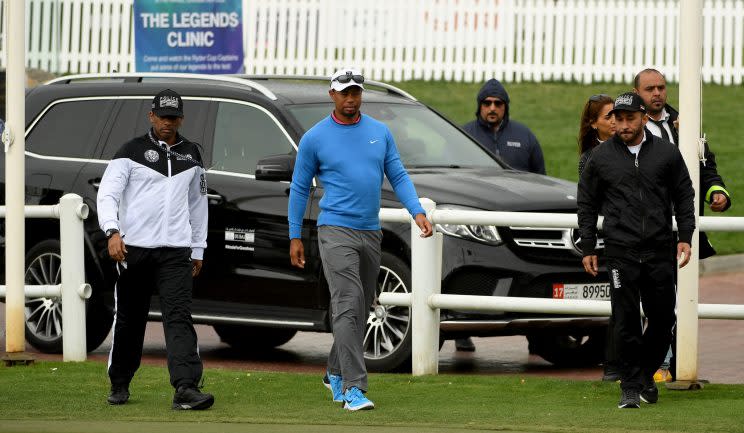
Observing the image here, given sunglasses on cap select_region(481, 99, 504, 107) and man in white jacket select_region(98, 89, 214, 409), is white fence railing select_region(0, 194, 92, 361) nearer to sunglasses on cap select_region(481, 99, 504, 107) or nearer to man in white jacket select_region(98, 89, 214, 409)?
man in white jacket select_region(98, 89, 214, 409)

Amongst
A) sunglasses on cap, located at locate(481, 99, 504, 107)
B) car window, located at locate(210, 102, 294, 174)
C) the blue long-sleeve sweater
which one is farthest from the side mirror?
sunglasses on cap, located at locate(481, 99, 504, 107)

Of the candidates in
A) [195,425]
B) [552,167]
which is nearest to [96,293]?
[195,425]

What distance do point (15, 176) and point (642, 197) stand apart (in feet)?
14.9

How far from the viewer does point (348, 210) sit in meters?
9.78

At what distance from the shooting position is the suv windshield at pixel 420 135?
12836mm

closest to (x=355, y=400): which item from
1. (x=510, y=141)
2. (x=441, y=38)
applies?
(x=510, y=141)

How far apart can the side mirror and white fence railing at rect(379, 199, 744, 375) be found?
0.93m

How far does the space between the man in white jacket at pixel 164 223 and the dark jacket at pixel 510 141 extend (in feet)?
15.7

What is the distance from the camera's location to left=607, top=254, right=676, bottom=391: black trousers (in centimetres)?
966

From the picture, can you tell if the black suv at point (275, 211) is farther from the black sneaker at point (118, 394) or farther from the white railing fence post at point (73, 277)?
the black sneaker at point (118, 394)

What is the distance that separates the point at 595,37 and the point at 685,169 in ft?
67.8

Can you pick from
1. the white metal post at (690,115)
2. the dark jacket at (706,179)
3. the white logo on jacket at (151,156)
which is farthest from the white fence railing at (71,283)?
the white metal post at (690,115)

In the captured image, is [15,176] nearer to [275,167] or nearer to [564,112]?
[275,167]

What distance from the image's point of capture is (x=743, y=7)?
29.6 meters
